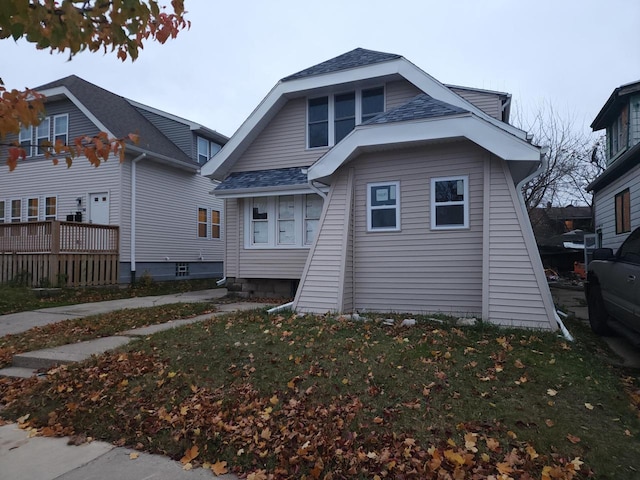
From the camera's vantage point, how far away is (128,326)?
8.30 meters

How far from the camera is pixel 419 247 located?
28.2 ft

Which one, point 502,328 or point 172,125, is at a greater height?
point 172,125

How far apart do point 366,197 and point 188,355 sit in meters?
4.78

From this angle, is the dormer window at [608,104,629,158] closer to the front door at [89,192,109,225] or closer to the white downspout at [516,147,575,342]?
the white downspout at [516,147,575,342]

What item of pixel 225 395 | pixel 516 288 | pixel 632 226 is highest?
pixel 632 226

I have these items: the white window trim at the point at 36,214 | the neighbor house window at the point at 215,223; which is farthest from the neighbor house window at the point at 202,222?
the white window trim at the point at 36,214

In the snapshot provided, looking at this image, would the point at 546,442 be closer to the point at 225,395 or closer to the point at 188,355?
the point at 225,395

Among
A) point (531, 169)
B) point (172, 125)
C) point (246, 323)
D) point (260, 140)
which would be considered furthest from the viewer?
point (172, 125)

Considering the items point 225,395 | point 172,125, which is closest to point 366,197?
point 225,395

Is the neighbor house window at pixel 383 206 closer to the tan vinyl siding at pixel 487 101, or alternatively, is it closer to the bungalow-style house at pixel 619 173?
the tan vinyl siding at pixel 487 101

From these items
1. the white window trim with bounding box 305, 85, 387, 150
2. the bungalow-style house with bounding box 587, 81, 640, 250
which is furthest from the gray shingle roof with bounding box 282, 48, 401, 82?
the bungalow-style house with bounding box 587, 81, 640, 250

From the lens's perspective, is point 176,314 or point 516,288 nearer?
point 516,288

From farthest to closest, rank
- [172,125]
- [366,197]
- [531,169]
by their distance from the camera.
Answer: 1. [172,125]
2. [366,197]
3. [531,169]

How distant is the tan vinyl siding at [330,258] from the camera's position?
8664mm
